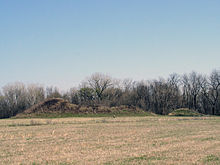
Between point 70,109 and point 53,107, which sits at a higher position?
point 53,107

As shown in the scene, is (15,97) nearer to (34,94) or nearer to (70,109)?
(34,94)

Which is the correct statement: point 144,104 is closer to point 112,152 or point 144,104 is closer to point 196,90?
point 196,90

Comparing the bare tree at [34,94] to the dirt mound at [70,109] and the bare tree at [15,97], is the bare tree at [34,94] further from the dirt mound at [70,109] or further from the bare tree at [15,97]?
the dirt mound at [70,109]

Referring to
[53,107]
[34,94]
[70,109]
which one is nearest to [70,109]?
[70,109]

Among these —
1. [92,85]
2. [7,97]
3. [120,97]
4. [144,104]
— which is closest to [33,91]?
[7,97]

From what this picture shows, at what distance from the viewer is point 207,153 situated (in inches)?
565

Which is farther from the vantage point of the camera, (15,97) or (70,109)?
(15,97)

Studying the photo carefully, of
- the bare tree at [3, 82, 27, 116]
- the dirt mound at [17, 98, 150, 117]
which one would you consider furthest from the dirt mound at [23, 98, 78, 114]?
the bare tree at [3, 82, 27, 116]

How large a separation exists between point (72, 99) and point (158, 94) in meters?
30.0

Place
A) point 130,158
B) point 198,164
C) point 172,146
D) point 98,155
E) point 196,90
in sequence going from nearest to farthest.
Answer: point 198,164 → point 130,158 → point 98,155 → point 172,146 → point 196,90

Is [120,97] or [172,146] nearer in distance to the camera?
[172,146]

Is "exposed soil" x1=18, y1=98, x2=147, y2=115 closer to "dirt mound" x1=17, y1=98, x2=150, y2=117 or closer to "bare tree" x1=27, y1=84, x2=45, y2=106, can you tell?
"dirt mound" x1=17, y1=98, x2=150, y2=117

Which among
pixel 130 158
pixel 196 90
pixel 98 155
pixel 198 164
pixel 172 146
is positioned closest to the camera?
pixel 198 164

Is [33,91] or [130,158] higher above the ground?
[33,91]
